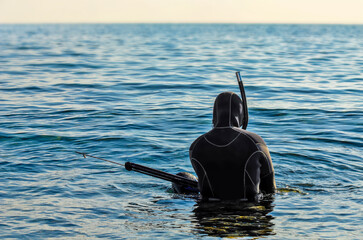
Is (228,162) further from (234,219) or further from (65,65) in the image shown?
(65,65)

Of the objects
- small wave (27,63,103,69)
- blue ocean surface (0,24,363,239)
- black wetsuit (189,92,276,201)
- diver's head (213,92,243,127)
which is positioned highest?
diver's head (213,92,243,127)

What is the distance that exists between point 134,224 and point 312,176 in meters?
3.98

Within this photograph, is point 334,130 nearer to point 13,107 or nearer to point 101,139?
point 101,139

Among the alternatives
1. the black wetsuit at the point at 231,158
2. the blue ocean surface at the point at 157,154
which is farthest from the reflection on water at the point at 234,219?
the black wetsuit at the point at 231,158

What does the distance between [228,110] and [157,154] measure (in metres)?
4.69

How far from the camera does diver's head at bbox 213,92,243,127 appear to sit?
7027mm

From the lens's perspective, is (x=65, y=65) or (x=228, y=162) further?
(x=65, y=65)

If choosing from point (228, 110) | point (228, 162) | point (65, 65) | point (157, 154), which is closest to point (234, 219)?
point (228, 162)

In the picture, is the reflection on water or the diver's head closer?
the reflection on water

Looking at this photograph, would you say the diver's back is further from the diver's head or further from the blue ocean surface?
the blue ocean surface

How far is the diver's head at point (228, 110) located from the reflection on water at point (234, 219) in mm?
1134

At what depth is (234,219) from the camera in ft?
23.2

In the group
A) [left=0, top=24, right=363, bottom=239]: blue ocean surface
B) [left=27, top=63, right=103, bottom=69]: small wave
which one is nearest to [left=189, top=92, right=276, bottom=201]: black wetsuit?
[left=0, top=24, right=363, bottom=239]: blue ocean surface

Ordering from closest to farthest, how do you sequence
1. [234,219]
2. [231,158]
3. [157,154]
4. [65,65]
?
1. [231,158]
2. [234,219]
3. [157,154]
4. [65,65]
